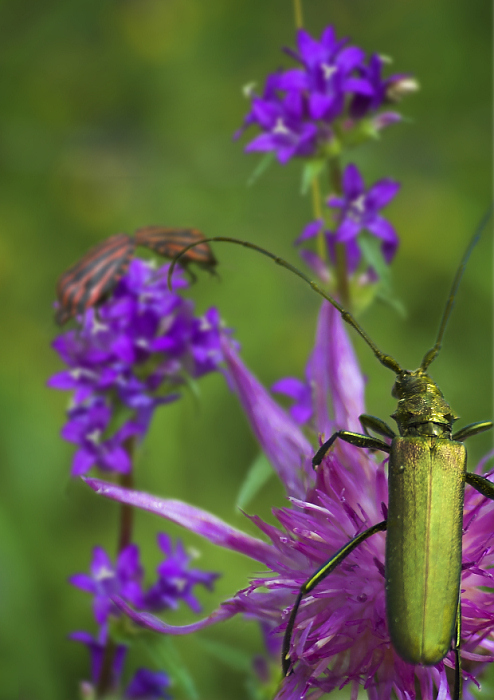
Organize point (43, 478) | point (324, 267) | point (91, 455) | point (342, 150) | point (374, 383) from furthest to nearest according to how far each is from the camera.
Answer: point (374, 383), point (43, 478), point (324, 267), point (342, 150), point (91, 455)

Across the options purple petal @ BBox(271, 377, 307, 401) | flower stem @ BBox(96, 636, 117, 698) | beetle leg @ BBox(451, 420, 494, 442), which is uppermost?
purple petal @ BBox(271, 377, 307, 401)

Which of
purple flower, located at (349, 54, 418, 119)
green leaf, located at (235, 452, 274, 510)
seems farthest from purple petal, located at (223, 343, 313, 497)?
purple flower, located at (349, 54, 418, 119)

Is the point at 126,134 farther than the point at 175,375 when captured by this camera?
Yes

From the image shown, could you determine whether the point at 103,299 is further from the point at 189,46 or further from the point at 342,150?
the point at 189,46

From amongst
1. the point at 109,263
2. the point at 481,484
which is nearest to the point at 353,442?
the point at 481,484

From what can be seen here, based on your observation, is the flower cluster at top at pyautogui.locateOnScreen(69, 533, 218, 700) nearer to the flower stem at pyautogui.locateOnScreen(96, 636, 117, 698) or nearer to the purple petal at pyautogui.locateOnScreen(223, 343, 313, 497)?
the flower stem at pyautogui.locateOnScreen(96, 636, 117, 698)

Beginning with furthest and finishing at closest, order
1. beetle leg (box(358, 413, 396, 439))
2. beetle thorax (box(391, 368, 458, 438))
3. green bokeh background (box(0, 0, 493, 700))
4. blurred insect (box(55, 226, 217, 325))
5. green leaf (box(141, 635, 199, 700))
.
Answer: green bokeh background (box(0, 0, 493, 700)) < blurred insect (box(55, 226, 217, 325)) < green leaf (box(141, 635, 199, 700)) < beetle leg (box(358, 413, 396, 439)) < beetle thorax (box(391, 368, 458, 438))

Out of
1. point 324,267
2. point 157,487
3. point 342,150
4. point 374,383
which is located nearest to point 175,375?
point 324,267

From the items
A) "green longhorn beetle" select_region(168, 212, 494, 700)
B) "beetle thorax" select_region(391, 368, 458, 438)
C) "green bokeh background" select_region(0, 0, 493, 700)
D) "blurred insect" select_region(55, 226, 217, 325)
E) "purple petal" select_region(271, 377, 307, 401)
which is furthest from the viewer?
"green bokeh background" select_region(0, 0, 493, 700)
